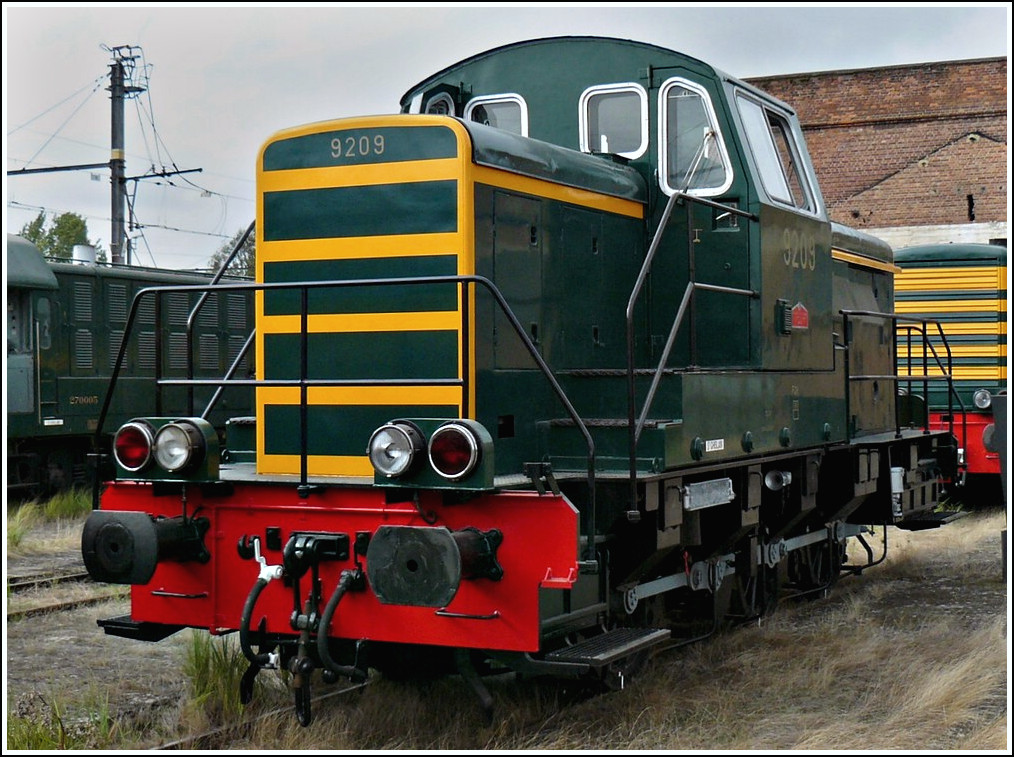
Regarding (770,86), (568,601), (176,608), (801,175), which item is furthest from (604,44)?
(770,86)

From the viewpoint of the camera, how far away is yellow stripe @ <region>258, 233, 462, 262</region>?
5480mm

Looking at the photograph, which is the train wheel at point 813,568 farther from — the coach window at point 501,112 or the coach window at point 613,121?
the coach window at point 501,112

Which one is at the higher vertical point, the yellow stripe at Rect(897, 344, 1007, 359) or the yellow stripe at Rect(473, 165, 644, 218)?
the yellow stripe at Rect(473, 165, 644, 218)

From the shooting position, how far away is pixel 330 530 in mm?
5188

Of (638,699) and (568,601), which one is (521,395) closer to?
(568,601)

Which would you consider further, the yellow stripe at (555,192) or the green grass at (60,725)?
the yellow stripe at (555,192)

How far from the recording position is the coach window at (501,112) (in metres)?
7.00

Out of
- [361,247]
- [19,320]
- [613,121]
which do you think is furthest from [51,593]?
[19,320]

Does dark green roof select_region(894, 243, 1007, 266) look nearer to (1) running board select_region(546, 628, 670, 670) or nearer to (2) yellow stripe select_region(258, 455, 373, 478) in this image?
(1) running board select_region(546, 628, 670, 670)

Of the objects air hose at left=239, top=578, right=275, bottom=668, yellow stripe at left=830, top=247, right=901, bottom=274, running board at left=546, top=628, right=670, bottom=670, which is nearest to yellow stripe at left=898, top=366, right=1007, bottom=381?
yellow stripe at left=830, top=247, right=901, bottom=274

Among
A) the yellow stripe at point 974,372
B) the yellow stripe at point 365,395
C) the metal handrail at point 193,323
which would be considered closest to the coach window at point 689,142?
the yellow stripe at point 365,395

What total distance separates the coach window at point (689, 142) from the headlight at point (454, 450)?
8.19 ft

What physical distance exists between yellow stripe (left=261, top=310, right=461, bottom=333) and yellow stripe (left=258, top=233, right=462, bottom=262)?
26 centimetres

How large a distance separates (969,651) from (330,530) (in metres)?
3.75
